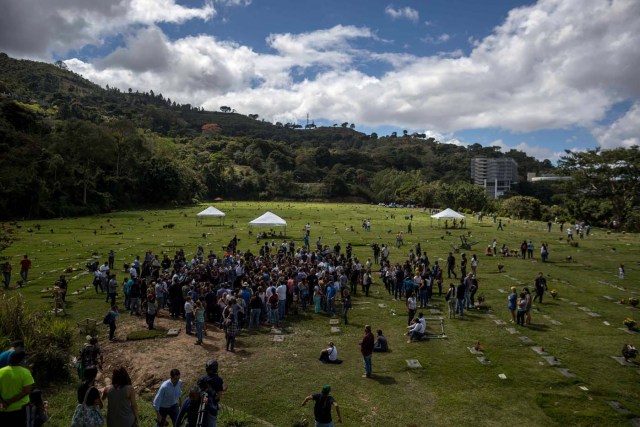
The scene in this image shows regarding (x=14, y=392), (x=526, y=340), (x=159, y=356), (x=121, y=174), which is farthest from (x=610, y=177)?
(x=121, y=174)

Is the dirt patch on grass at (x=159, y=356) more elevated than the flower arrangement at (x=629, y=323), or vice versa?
the flower arrangement at (x=629, y=323)

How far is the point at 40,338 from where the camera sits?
11.4 m

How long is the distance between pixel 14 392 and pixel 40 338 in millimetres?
5856

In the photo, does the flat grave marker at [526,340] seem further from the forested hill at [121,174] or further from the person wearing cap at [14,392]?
the forested hill at [121,174]

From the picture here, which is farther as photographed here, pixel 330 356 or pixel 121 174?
pixel 121 174

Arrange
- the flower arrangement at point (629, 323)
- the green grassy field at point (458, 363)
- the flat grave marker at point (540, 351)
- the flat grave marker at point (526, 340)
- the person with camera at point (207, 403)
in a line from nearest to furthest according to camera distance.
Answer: the person with camera at point (207, 403) < the green grassy field at point (458, 363) < the flat grave marker at point (540, 351) < the flat grave marker at point (526, 340) < the flower arrangement at point (629, 323)

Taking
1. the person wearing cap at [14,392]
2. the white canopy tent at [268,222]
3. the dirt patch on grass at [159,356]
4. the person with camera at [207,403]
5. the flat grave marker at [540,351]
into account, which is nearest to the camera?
the person wearing cap at [14,392]

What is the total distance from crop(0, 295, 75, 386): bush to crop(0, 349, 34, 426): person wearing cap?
460 cm

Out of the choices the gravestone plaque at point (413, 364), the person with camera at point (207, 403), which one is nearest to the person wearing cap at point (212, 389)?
the person with camera at point (207, 403)

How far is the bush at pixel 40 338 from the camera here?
35.2 ft

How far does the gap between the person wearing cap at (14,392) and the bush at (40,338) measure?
460 cm

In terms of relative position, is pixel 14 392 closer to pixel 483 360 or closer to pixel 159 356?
pixel 159 356

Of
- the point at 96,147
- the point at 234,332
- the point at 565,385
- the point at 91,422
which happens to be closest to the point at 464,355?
the point at 565,385

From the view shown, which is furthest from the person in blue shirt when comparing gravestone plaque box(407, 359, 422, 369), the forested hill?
the forested hill
